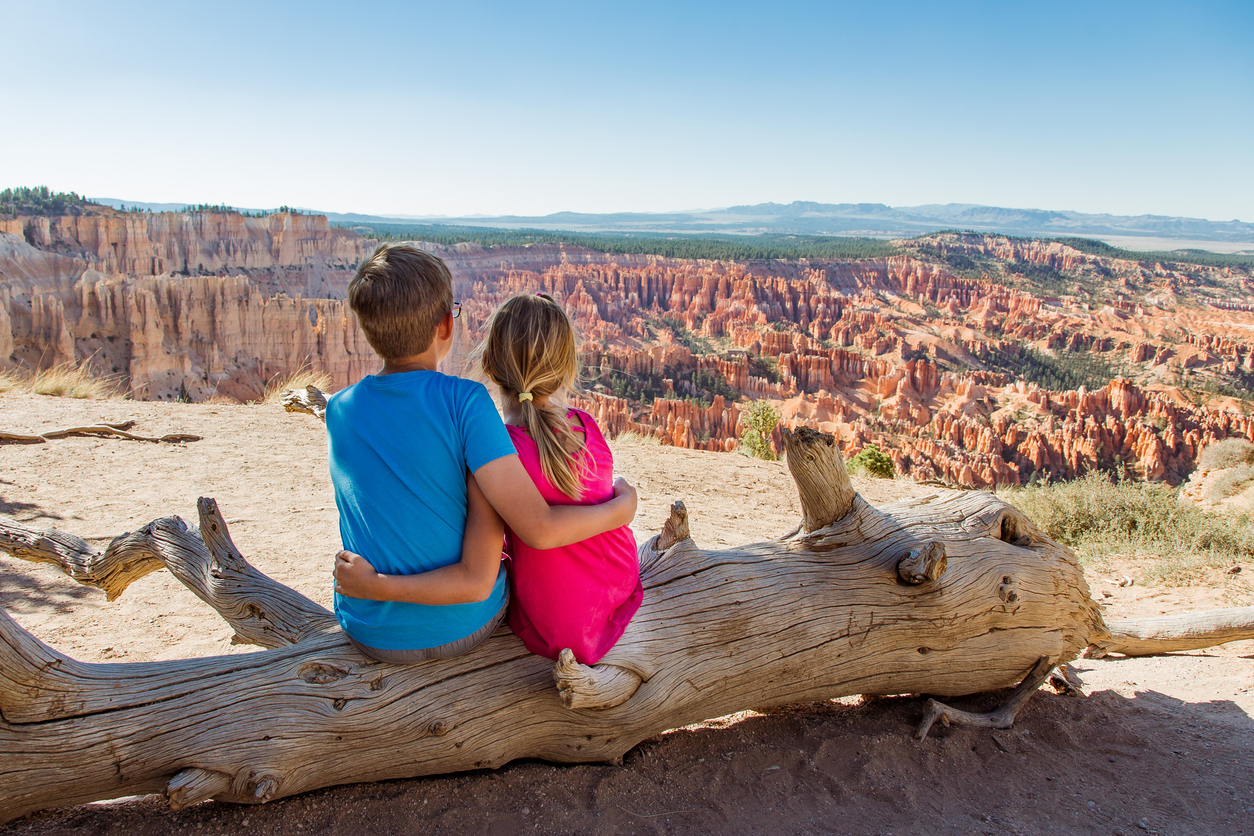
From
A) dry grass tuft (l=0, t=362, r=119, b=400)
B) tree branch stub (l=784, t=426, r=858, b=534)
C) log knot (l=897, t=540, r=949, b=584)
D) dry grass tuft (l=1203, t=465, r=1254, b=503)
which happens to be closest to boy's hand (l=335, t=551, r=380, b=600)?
tree branch stub (l=784, t=426, r=858, b=534)

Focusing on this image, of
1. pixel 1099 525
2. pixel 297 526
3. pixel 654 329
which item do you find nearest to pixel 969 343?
pixel 654 329

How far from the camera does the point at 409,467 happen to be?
166 cm

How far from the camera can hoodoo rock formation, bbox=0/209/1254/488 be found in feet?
83.5

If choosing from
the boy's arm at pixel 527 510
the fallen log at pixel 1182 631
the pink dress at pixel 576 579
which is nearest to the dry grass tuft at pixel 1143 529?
the fallen log at pixel 1182 631

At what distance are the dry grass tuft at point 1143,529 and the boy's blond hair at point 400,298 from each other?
5.28 m

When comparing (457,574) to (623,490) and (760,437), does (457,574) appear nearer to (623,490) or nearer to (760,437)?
(623,490)

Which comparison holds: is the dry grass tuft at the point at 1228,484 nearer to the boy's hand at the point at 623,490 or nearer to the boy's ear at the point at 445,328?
the boy's hand at the point at 623,490

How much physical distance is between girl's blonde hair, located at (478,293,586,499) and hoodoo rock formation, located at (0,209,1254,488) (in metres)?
0.43

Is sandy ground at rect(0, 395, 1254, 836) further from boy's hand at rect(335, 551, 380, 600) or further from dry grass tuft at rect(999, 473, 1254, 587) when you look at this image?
boy's hand at rect(335, 551, 380, 600)

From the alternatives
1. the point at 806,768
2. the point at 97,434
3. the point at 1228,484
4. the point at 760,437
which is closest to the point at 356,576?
the point at 806,768

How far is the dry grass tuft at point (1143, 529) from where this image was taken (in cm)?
482

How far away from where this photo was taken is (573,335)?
71.5 inches

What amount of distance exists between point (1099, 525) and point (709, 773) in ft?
17.8

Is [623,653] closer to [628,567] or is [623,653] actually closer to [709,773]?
[628,567]
